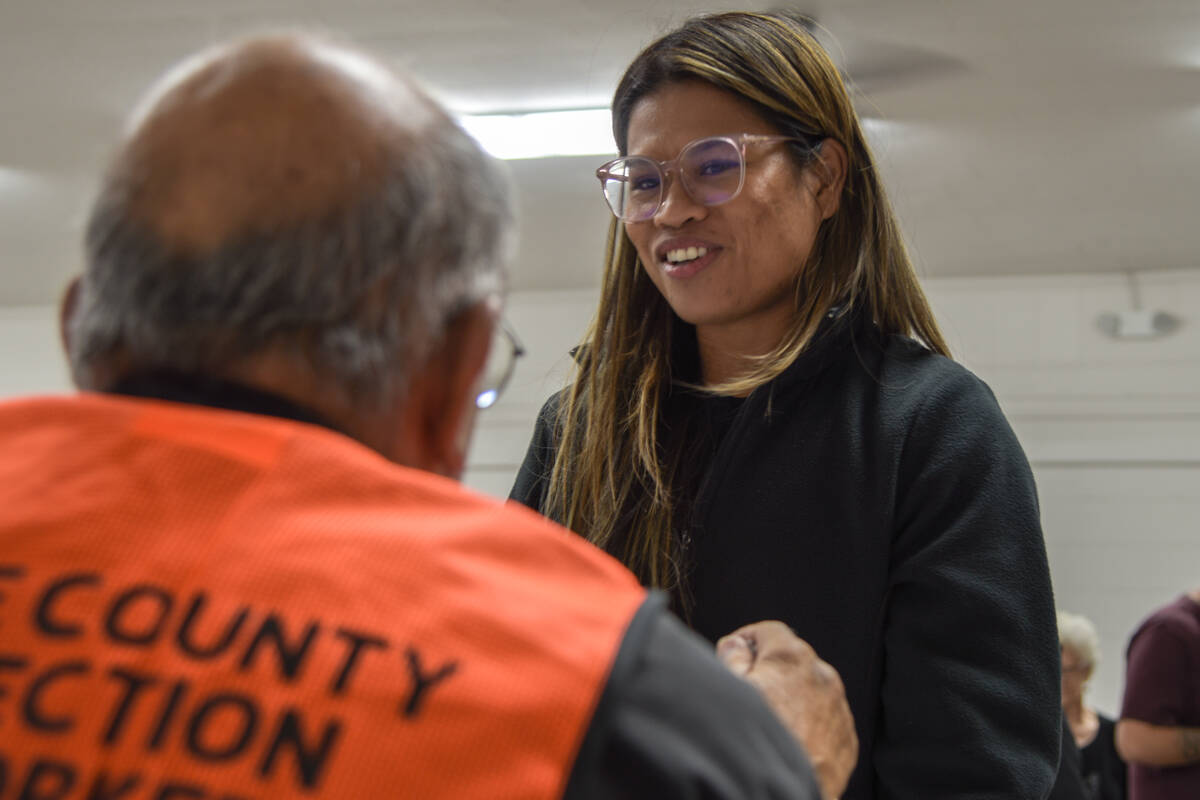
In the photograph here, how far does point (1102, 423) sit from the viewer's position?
791 centimetres

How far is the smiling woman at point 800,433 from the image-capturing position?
1.21m

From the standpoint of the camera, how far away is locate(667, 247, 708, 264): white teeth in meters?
1.46

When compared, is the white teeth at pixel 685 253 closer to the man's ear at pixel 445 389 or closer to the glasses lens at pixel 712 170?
the glasses lens at pixel 712 170

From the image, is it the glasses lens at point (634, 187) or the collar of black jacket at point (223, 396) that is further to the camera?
the glasses lens at point (634, 187)

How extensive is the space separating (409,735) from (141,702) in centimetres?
13

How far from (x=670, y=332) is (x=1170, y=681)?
261 centimetres

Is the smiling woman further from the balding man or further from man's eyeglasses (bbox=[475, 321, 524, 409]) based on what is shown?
the balding man

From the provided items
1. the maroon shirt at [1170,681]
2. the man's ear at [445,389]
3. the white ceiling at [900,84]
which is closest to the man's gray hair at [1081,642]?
the maroon shirt at [1170,681]

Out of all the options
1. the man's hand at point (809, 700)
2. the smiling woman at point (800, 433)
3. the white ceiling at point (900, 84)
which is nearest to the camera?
the man's hand at point (809, 700)

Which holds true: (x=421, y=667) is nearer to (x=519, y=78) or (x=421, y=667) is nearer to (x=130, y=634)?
(x=130, y=634)

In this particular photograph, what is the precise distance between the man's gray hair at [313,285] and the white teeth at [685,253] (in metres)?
0.72

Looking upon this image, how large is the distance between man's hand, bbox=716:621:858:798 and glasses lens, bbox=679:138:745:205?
624 mm

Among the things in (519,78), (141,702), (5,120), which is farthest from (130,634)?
(5,120)

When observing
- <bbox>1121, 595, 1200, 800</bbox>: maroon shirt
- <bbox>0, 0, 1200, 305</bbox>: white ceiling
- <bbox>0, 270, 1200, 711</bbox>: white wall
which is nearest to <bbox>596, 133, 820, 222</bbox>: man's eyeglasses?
<bbox>0, 0, 1200, 305</bbox>: white ceiling
